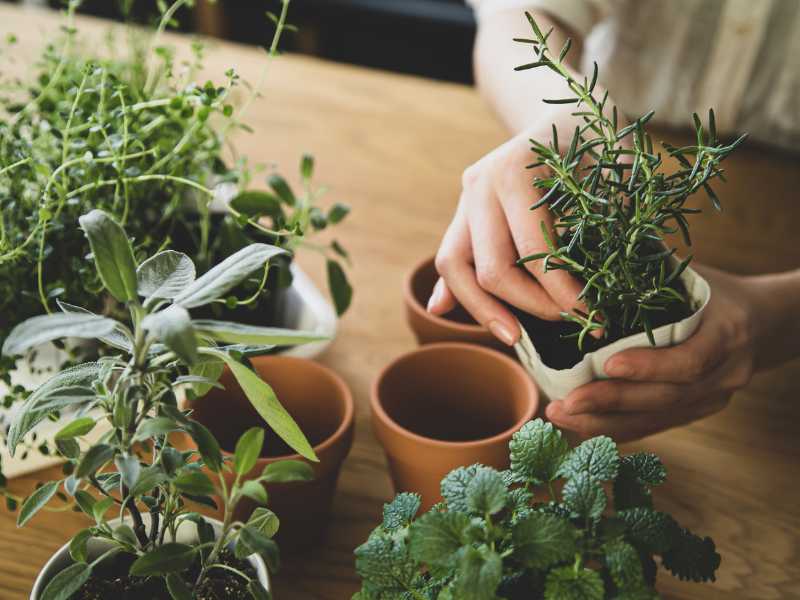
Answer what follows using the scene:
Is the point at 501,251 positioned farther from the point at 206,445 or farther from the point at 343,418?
the point at 206,445

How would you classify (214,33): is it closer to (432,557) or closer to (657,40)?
(657,40)

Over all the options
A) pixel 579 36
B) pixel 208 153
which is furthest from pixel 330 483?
pixel 579 36

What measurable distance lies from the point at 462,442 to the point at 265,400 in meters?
0.27

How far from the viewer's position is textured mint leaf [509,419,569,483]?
0.54 metres

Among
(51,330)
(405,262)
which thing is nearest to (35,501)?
(51,330)

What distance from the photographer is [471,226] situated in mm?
816

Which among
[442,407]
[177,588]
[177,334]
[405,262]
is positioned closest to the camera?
[177,334]

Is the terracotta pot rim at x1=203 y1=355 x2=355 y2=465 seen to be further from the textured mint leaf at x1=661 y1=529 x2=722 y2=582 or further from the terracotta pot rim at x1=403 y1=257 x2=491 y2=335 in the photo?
the textured mint leaf at x1=661 y1=529 x2=722 y2=582

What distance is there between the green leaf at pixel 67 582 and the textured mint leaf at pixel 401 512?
0.20 m

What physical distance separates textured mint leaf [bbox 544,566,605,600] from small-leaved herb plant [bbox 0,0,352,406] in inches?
12.8

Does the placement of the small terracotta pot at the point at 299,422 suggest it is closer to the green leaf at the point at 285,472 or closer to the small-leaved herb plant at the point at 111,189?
the small-leaved herb plant at the point at 111,189

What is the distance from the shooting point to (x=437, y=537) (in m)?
0.48

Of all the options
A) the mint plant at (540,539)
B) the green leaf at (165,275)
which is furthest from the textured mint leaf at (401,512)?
the green leaf at (165,275)

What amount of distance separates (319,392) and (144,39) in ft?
2.59
